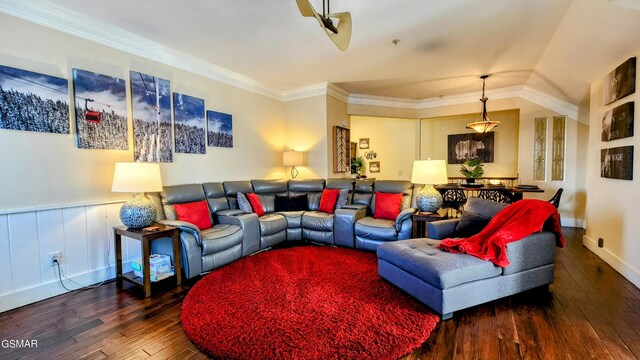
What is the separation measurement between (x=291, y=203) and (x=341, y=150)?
1.81 m

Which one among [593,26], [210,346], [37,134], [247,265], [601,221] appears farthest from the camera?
[601,221]

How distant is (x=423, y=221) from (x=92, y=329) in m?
3.38

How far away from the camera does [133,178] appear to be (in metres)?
2.77

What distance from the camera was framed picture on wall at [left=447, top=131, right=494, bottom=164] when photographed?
677 centimetres

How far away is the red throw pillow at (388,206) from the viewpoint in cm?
392

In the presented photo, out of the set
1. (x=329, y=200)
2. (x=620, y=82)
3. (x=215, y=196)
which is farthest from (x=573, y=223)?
(x=215, y=196)

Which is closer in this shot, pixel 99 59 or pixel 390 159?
pixel 99 59

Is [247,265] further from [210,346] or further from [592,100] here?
[592,100]

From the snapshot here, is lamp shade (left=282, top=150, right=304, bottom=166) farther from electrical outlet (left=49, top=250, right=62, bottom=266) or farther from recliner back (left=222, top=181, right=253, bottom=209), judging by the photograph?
electrical outlet (left=49, top=250, right=62, bottom=266)

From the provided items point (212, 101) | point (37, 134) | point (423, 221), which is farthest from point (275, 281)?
point (212, 101)

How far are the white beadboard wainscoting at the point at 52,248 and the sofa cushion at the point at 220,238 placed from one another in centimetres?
94

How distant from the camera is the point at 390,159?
779 centimetres

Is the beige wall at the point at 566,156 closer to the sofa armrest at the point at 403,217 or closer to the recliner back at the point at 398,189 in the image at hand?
the recliner back at the point at 398,189

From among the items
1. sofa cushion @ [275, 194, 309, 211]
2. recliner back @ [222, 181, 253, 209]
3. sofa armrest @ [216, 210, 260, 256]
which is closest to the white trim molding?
recliner back @ [222, 181, 253, 209]
